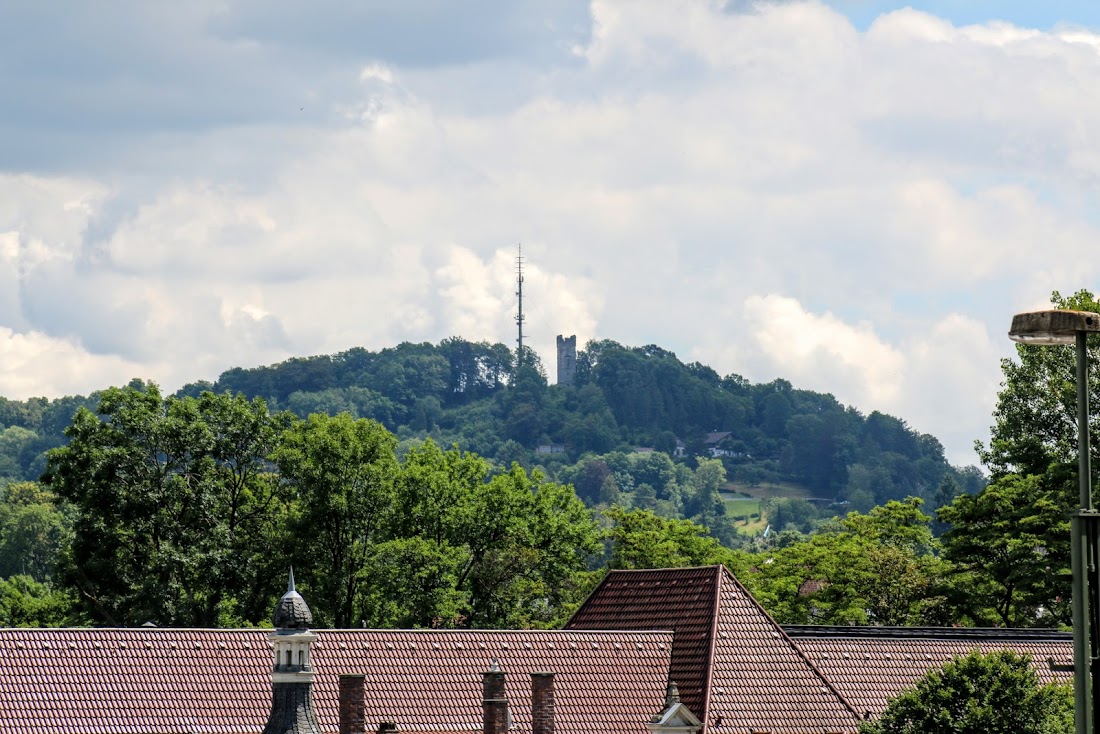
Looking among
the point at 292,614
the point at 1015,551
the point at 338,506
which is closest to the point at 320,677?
the point at 292,614

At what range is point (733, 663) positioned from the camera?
4988 centimetres

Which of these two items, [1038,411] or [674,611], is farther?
[1038,411]

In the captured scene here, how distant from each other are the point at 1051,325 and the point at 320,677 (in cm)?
2943

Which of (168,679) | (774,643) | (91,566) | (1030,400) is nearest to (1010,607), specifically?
(1030,400)

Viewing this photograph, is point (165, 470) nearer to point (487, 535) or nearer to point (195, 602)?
point (195, 602)

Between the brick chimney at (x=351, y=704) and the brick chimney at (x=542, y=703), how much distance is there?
4334mm

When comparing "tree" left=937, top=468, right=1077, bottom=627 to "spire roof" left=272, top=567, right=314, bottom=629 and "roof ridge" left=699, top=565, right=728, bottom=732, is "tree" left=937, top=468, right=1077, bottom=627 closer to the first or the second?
"roof ridge" left=699, top=565, right=728, bottom=732

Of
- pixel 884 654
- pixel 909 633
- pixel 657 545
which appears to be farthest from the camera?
pixel 657 545

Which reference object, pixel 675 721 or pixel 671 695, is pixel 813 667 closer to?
pixel 671 695

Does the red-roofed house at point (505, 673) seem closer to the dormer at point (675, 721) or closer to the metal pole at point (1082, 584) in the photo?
the dormer at point (675, 721)

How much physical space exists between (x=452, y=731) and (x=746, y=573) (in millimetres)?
47959

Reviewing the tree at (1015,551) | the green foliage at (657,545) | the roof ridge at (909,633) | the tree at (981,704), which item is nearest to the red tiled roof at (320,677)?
the roof ridge at (909,633)

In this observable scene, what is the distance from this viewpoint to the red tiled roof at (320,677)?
4359 centimetres

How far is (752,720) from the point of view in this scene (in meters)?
48.5
